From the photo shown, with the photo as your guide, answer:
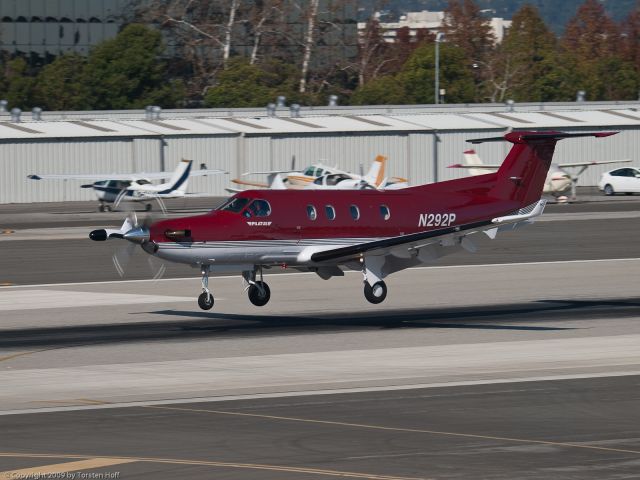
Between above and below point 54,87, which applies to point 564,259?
below

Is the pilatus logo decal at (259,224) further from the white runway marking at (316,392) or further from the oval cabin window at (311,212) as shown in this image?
the white runway marking at (316,392)

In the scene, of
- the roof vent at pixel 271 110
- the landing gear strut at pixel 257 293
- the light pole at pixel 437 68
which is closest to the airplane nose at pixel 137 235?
the landing gear strut at pixel 257 293

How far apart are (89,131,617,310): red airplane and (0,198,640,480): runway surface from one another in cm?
136

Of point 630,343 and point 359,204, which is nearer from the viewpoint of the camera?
point 630,343

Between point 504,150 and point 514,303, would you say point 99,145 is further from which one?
point 514,303

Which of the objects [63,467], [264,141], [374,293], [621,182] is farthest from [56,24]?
[63,467]

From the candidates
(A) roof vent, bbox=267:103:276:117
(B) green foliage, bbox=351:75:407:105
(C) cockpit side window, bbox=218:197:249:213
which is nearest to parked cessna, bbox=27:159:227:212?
(A) roof vent, bbox=267:103:276:117

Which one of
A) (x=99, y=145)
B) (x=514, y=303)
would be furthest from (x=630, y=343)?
(x=99, y=145)

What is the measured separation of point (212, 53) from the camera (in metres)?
125

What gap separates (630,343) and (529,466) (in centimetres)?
1165

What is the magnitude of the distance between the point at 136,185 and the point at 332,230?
40.6 meters

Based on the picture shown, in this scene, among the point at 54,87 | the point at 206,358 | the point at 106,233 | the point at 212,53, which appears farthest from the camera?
the point at 212,53

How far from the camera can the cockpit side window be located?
28969 mm

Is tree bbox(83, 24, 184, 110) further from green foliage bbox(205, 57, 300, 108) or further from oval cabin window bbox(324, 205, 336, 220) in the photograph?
oval cabin window bbox(324, 205, 336, 220)
